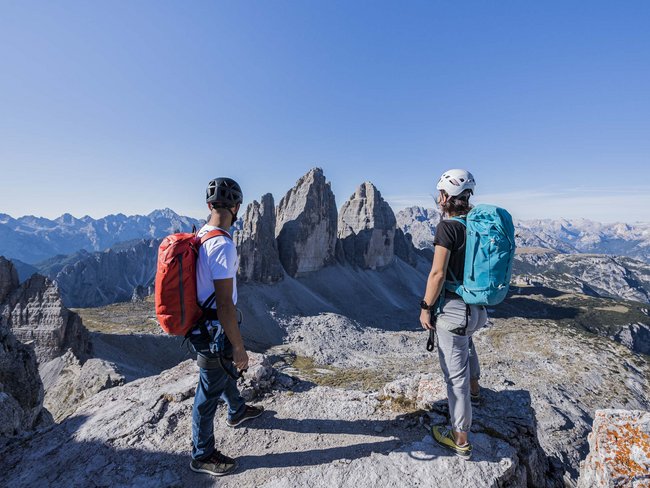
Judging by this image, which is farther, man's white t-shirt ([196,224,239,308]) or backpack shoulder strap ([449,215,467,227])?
backpack shoulder strap ([449,215,467,227])

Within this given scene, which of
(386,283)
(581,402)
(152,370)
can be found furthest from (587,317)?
(152,370)

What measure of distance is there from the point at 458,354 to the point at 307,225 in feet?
273

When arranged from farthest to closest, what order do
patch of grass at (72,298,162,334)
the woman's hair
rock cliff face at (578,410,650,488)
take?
patch of grass at (72,298,162,334), the woman's hair, rock cliff face at (578,410,650,488)

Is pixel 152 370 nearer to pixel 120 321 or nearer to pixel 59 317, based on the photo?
pixel 59 317

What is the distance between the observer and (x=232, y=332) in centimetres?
474

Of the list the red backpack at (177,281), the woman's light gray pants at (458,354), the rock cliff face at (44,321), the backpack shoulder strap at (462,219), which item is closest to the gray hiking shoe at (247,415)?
the red backpack at (177,281)

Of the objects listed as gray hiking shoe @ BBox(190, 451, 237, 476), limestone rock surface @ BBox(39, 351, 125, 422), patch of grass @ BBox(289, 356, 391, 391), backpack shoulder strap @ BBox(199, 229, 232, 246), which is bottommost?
patch of grass @ BBox(289, 356, 391, 391)

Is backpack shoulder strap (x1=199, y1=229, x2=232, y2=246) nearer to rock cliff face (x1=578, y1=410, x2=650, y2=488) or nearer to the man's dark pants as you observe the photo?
the man's dark pants

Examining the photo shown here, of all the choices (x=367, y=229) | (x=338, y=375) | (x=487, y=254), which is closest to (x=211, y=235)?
(x=487, y=254)

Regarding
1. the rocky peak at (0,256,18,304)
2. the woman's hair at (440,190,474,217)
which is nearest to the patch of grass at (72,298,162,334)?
the rocky peak at (0,256,18,304)

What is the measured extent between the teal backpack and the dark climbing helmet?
3747 millimetres

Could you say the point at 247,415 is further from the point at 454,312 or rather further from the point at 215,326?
the point at 454,312

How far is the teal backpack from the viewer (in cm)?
464

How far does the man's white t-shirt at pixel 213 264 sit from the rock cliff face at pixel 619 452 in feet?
21.2
